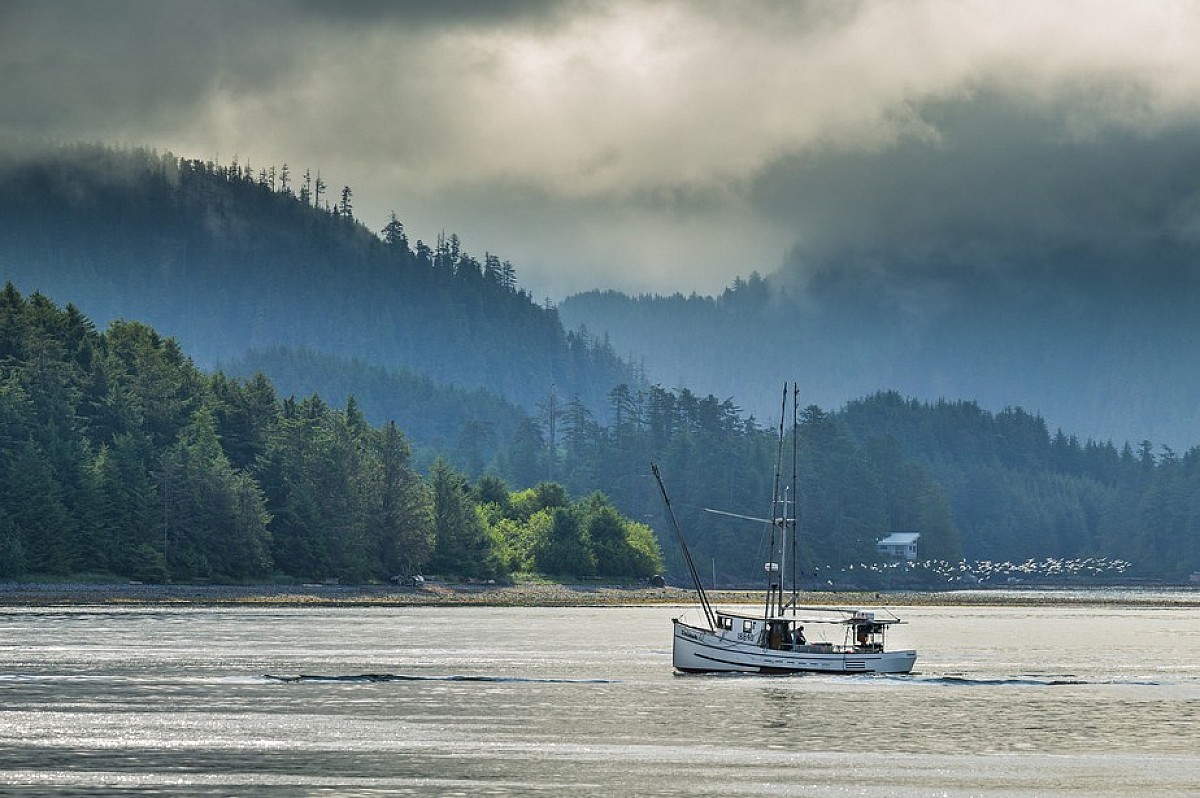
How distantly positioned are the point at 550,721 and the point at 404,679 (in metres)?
21.4

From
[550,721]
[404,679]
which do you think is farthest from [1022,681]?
[550,721]

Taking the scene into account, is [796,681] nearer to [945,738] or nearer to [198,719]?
[945,738]

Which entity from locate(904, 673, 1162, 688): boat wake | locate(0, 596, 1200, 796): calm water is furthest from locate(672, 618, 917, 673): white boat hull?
locate(904, 673, 1162, 688): boat wake

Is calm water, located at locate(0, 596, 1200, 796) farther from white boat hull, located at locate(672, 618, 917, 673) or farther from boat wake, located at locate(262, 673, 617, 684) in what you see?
white boat hull, located at locate(672, 618, 917, 673)

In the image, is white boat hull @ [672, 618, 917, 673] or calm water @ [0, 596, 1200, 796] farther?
white boat hull @ [672, 618, 917, 673]

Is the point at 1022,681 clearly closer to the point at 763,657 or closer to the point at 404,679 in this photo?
the point at 763,657

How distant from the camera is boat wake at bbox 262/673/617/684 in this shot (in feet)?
330

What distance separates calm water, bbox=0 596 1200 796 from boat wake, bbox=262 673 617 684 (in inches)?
10.1

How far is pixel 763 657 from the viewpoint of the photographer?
11038 cm

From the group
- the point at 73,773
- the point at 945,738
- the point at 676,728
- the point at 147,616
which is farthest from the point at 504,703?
the point at 147,616

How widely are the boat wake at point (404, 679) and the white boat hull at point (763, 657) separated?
25.0 ft

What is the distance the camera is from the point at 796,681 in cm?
10981

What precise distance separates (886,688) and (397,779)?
155 feet

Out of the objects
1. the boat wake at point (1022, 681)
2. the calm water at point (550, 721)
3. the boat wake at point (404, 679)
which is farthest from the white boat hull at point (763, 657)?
the boat wake at point (404, 679)
